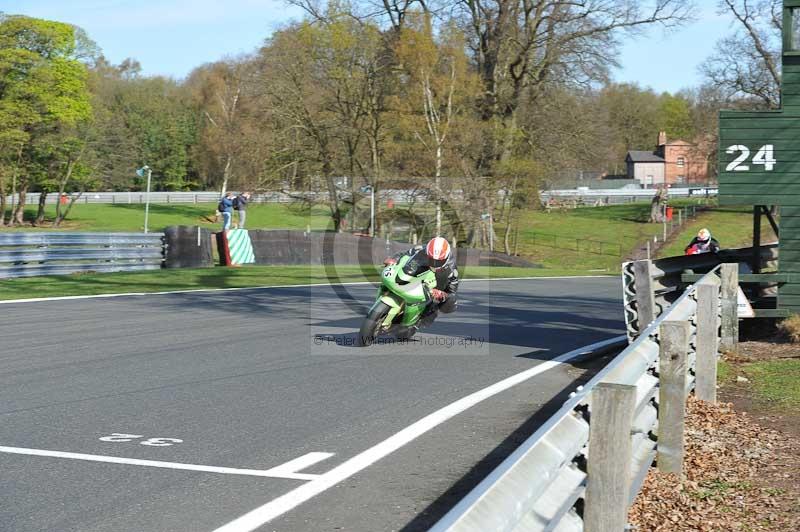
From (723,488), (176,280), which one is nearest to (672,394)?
(723,488)

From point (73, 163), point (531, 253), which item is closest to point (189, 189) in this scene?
point (73, 163)

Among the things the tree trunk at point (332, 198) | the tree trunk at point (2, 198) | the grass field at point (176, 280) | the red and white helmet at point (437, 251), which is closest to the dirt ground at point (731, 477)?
the red and white helmet at point (437, 251)

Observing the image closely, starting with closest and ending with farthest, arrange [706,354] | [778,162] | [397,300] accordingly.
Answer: [706,354] < [397,300] < [778,162]

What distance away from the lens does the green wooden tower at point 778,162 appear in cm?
1304

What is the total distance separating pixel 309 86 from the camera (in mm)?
46156

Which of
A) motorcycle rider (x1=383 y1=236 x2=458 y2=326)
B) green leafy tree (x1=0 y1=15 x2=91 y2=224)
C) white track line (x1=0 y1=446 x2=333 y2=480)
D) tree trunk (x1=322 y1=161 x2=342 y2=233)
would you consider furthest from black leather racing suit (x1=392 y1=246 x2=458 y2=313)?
green leafy tree (x1=0 y1=15 x2=91 y2=224)

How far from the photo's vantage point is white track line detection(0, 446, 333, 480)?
595 cm

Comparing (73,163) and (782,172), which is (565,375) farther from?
(73,163)

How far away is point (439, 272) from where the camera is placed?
12000mm

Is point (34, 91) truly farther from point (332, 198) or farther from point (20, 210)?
point (332, 198)

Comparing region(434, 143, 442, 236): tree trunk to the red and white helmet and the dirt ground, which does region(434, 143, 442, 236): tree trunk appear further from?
the dirt ground

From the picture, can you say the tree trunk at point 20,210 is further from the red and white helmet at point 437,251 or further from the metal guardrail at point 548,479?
the metal guardrail at point 548,479

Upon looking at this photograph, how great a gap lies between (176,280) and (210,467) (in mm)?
16578

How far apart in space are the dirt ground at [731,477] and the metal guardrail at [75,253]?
17.2 metres
